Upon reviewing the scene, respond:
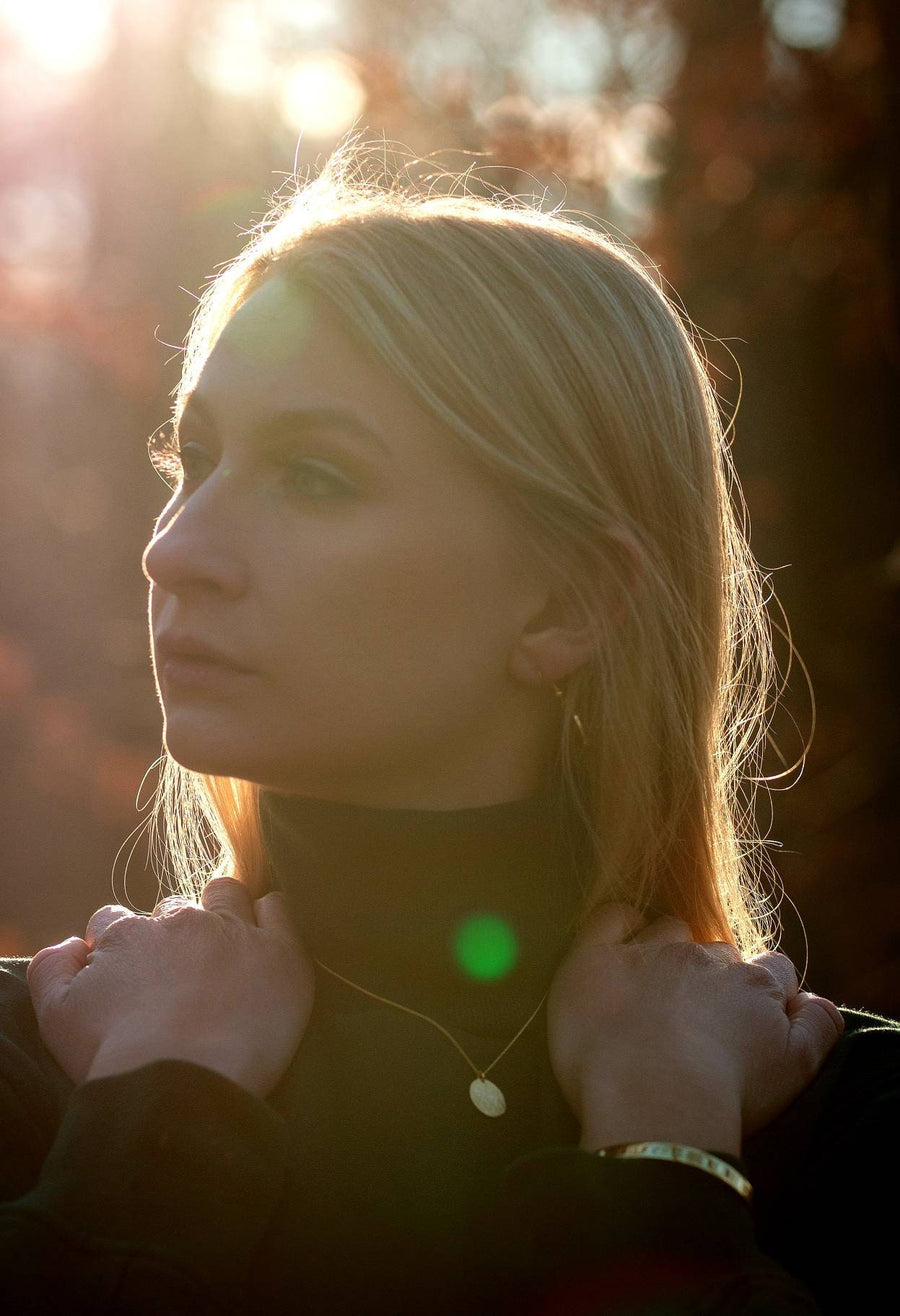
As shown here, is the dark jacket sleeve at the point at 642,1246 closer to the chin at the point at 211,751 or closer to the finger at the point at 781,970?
the finger at the point at 781,970

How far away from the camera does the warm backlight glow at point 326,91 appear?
9953 mm

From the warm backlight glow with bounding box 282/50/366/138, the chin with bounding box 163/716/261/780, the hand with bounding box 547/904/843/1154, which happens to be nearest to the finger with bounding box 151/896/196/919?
the chin with bounding box 163/716/261/780

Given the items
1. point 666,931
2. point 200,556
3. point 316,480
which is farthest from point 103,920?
point 666,931

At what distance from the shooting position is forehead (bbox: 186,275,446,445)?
191 cm

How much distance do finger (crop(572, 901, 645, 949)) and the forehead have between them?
79 cm

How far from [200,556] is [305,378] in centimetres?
31

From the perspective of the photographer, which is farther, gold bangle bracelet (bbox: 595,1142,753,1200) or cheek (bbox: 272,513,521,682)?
cheek (bbox: 272,513,521,682)

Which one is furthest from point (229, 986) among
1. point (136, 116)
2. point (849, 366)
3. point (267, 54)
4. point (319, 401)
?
point (136, 116)

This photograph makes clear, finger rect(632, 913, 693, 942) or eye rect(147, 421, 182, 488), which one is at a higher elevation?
eye rect(147, 421, 182, 488)

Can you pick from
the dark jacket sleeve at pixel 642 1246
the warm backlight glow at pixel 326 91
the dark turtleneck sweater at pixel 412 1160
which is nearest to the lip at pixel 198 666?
the dark turtleneck sweater at pixel 412 1160

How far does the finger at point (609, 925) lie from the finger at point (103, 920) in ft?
2.26

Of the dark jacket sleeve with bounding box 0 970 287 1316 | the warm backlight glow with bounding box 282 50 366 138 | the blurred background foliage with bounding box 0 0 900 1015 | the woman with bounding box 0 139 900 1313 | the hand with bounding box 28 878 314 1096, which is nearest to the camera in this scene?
the dark jacket sleeve with bounding box 0 970 287 1316

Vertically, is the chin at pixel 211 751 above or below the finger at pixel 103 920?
above

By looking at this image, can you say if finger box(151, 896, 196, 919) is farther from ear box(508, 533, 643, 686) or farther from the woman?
ear box(508, 533, 643, 686)
